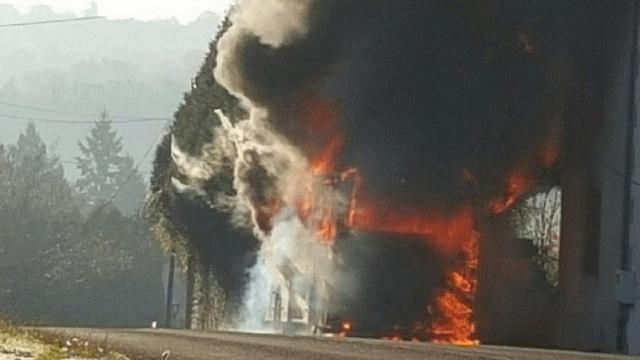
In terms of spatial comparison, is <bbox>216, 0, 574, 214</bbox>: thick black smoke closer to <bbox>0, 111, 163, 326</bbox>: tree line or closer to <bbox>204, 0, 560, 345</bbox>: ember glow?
<bbox>204, 0, 560, 345</bbox>: ember glow

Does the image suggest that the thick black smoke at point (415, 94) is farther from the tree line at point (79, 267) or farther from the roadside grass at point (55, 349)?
the tree line at point (79, 267)

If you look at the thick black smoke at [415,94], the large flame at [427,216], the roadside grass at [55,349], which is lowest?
the roadside grass at [55,349]

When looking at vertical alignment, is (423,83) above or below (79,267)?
above

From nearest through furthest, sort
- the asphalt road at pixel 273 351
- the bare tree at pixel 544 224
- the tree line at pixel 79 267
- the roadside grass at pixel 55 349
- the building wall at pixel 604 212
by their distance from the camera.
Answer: the roadside grass at pixel 55 349
the asphalt road at pixel 273 351
the building wall at pixel 604 212
the bare tree at pixel 544 224
the tree line at pixel 79 267

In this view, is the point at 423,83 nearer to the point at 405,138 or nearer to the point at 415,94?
the point at 415,94

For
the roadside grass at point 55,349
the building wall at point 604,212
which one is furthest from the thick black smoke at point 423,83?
the roadside grass at point 55,349

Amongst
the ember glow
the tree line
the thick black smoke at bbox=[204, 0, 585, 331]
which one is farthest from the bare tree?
the tree line

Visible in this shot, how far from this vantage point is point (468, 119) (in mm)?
34781

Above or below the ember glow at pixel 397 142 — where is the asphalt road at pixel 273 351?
below

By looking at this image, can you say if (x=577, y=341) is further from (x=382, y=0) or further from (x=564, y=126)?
(x=382, y=0)

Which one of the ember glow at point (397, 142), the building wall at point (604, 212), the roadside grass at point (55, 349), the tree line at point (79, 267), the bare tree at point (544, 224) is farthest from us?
the tree line at point (79, 267)

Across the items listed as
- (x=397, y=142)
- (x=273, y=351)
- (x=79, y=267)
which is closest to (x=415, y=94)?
(x=397, y=142)

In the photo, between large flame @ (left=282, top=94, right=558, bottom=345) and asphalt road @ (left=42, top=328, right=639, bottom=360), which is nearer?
asphalt road @ (left=42, top=328, right=639, bottom=360)

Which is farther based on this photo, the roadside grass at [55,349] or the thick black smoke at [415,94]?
the thick black smoke at [415,94]
